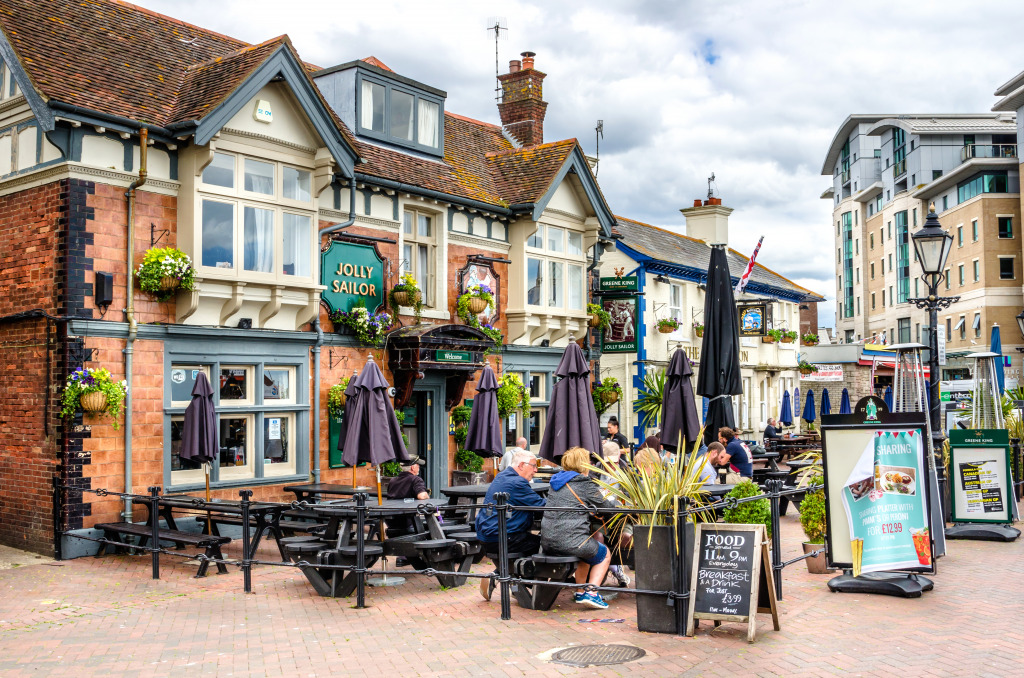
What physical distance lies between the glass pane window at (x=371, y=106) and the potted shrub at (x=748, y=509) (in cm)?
1149

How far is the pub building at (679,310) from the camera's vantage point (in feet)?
91.2

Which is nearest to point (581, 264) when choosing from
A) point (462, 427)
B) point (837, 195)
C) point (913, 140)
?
point (462, 427)

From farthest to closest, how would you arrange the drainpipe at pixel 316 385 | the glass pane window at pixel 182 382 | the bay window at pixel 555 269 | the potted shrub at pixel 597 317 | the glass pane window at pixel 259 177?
the potted shrub at pixel 597 317
the bay window at pixel 555 269
the drainpipe at pixel 316 385
the glass pane window at pixel 259 177
the glass pane window at pixel 182 382

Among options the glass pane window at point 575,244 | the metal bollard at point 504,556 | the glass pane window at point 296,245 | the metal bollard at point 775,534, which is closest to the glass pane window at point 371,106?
the glass pane window at point 296,245

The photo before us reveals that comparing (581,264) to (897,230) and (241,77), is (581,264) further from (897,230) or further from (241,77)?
(897,230)

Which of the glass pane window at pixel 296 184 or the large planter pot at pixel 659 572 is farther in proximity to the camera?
the glass pane window at pixel 296 184

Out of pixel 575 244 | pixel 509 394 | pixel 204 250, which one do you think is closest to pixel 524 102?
pixel 575 244

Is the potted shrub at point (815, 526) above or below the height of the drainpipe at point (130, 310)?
below

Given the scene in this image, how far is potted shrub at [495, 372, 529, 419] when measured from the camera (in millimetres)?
19359

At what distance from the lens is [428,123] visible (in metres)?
19.6

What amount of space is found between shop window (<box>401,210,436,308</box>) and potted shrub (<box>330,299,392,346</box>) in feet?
4.71

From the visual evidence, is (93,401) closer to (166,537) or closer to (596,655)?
(166,537)

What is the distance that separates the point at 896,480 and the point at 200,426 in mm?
9063

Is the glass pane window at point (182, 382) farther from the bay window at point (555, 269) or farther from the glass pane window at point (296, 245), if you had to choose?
the bay window at point (555, 269)
